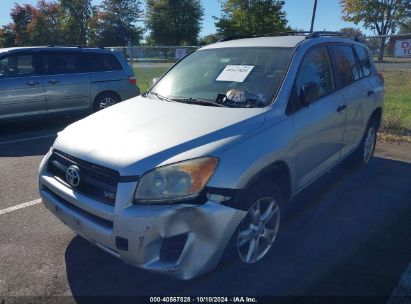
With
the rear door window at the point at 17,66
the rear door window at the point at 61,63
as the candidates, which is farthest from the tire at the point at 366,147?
the rear door window at the point at 17,66

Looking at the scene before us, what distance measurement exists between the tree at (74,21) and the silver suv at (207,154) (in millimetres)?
51694

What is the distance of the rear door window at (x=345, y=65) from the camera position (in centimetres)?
435

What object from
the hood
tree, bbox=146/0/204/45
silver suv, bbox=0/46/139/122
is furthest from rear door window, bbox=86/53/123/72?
tree, bbox=146/0/204/45

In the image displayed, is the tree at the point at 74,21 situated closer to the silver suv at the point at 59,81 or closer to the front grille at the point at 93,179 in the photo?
the silver suv at the point at 59,81

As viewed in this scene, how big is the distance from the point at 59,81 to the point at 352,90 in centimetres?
602

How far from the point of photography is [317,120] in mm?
3664

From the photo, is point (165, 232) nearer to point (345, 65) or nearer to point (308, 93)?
point (308, 93)

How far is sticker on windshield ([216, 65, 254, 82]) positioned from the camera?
369cm

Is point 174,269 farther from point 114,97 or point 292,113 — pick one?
point 114,97

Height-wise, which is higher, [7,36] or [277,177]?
[7,36]

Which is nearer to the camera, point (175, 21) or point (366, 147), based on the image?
point (366, 147)

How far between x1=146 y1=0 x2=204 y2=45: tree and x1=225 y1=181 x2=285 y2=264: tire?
49376 millimetres

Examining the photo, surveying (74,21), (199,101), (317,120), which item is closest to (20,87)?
(199,101)

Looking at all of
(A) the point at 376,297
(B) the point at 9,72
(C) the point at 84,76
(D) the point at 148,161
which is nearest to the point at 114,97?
(C) the point at 84,76
